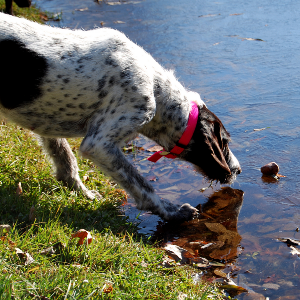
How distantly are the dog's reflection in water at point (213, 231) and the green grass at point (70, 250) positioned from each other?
35cm

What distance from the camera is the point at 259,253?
3.49 meters

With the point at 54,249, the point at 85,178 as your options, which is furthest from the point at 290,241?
the point at 85,178

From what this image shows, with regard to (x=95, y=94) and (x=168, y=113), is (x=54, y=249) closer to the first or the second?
(x=95, y=94)

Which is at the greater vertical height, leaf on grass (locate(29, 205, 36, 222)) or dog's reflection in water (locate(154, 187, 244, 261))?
leaf on grass (locate(29, 205, 36, 222))

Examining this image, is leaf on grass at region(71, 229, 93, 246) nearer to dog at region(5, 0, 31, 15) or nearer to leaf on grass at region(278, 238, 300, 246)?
leaf on grass at region(278, 238, 300, 246)

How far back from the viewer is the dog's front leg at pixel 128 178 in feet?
12.2

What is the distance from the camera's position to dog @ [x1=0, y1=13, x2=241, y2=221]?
3.57 m

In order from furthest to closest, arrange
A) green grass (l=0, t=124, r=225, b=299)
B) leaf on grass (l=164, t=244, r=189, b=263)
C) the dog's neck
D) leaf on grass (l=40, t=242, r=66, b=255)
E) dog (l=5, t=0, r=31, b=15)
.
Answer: dog (l=5, t=0, r=31, b=15)
the dog's neck
leaf on grass (l=164, t=244, r=189, b=263)
leaf on grass (l=40, t=242, r=66, b=255)
green grass (l=0, t=124, r=225, b=299)

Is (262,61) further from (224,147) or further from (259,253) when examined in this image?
(259,253)

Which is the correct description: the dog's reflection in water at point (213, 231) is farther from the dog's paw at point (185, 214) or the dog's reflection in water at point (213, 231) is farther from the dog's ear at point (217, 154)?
the dog's ear at point (217, 154)

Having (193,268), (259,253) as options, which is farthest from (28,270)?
(259,253)

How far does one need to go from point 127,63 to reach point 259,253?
79.9 inches

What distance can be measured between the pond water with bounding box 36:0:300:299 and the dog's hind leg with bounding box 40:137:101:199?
55 centimetres

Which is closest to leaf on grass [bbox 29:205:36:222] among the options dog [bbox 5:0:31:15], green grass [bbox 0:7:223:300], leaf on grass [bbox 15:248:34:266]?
green grass [bbox 0:7:223:300]
